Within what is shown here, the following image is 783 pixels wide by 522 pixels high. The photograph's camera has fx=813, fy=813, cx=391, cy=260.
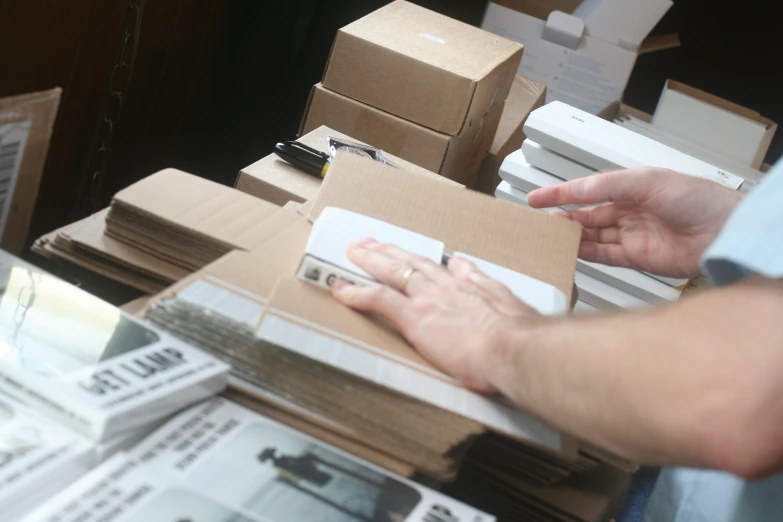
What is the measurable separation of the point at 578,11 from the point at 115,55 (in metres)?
1.50

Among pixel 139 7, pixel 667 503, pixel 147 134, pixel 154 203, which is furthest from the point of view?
pixel 147 134

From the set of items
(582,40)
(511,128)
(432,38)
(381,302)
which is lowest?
(381,302)

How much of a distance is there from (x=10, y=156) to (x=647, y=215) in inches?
33.4

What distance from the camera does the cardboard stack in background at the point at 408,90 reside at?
1535 millimetres

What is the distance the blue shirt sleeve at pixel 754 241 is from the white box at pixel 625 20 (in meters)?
1.77

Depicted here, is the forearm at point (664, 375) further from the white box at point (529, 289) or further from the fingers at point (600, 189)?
the fingers at point (600, 189)

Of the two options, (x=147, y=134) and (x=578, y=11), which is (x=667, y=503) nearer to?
(x=147, y=134)

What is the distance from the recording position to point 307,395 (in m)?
0.75

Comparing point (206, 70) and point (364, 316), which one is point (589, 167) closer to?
point (364, 316)

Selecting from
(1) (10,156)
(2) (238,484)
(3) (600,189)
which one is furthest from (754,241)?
(1) (10,156)

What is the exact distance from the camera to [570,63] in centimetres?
238

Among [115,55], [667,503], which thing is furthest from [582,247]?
[115,55]

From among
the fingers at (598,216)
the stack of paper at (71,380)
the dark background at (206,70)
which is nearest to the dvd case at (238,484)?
the stack of paper at (71,380)

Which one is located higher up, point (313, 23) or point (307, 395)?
point (313, 23)
